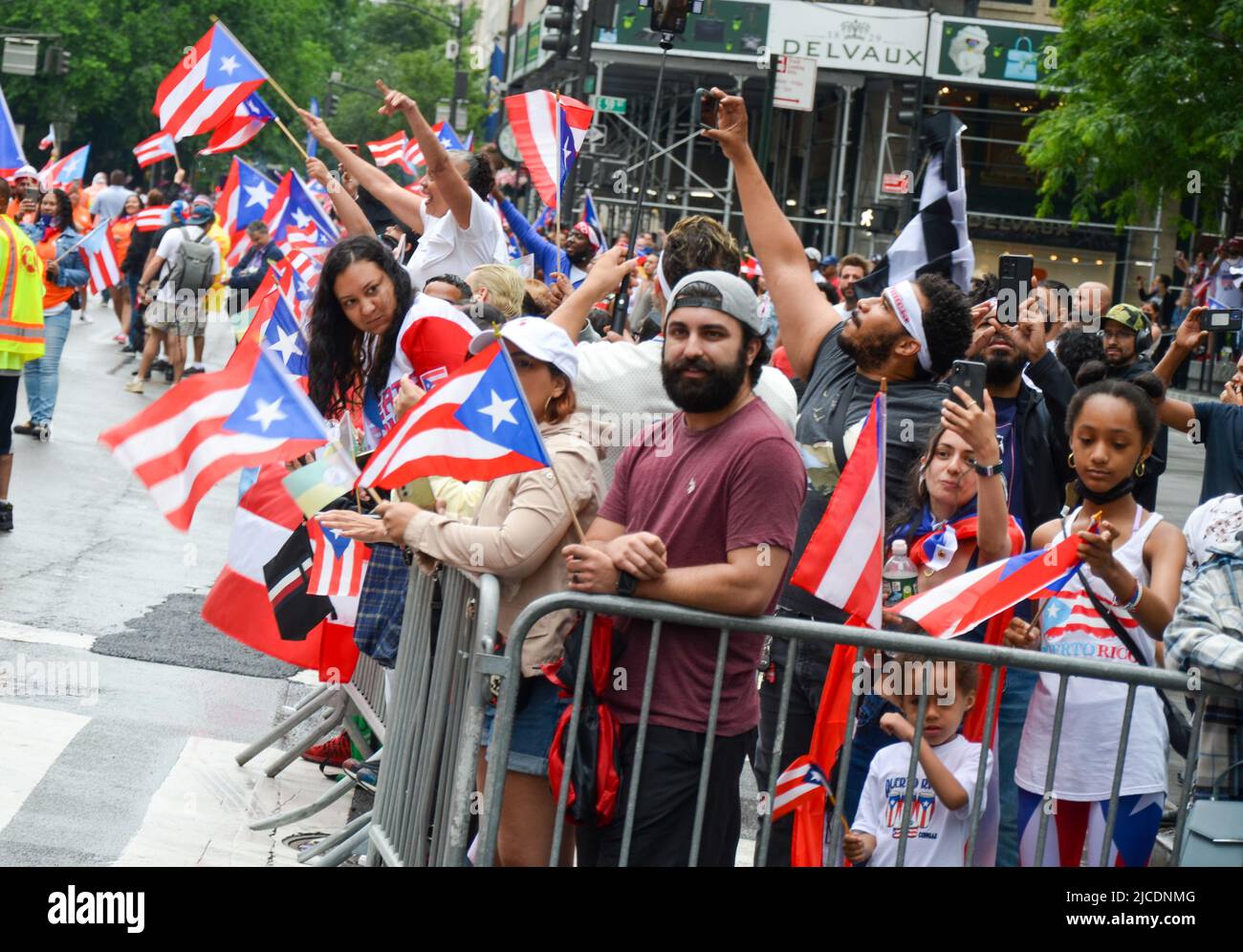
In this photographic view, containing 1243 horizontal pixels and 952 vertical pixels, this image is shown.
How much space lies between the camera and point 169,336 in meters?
18.6

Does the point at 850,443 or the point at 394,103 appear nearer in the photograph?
the point at 850,443

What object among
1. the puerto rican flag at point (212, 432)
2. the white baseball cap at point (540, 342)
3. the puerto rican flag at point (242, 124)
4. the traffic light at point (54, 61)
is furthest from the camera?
the traffic light at point (54, 61)

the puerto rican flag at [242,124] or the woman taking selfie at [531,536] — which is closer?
the woman taking selfie at [531,536]

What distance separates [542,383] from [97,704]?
3.44 m

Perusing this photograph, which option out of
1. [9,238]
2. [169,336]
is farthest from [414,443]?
[169,336]

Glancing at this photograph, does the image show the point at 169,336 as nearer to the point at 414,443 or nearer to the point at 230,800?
the point at 230,800

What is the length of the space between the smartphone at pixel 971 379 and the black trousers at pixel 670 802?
112cm

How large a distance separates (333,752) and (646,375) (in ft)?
8.37

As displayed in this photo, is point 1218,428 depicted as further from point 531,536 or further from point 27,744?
point 27,744

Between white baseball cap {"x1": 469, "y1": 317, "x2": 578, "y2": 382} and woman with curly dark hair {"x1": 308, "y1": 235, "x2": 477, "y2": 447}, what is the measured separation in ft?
4.26

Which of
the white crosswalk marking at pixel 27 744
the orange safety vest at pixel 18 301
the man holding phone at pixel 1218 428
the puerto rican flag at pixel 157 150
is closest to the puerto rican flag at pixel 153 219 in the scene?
the puerto rican flag at pixel 157 150

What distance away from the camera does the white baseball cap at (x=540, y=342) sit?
4.68 metres

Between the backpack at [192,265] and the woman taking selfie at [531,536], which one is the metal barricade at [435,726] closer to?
the woman taking selfie at [531,536]

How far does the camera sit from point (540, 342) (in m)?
4.72
